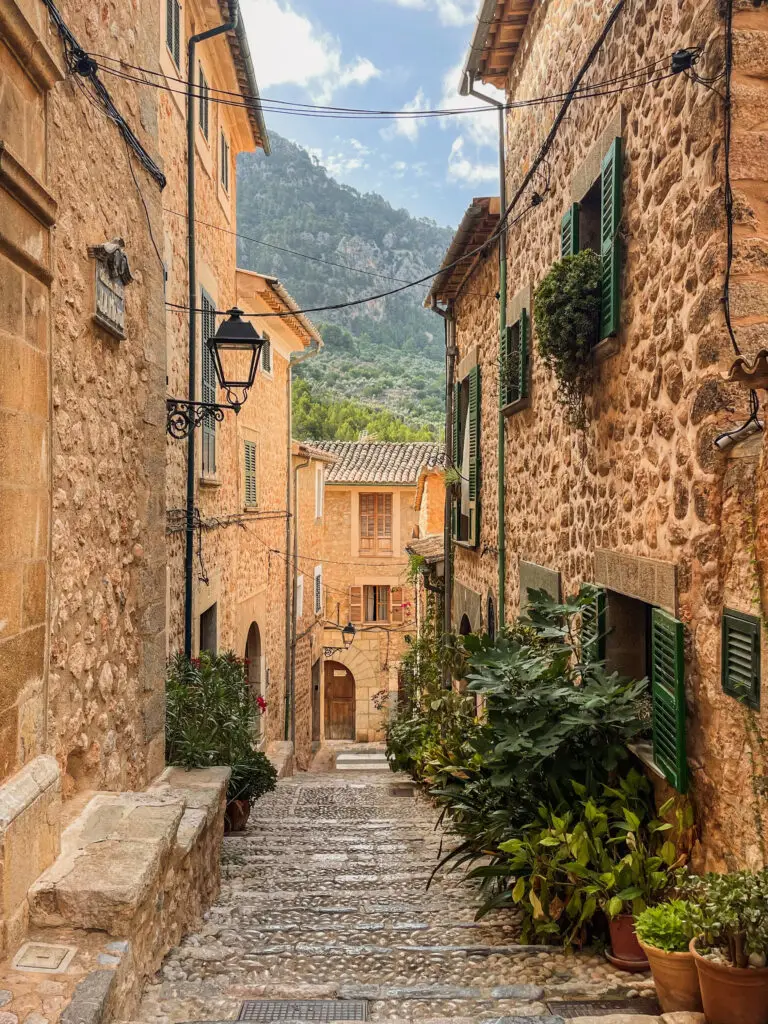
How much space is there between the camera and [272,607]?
1546 cm

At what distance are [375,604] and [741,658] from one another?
72.3 ft

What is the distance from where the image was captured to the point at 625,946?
12.1 ft

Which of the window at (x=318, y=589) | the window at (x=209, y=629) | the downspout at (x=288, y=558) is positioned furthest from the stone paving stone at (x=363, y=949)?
the window at (x=318, y=589)

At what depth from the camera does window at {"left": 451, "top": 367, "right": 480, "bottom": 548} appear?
985 centimetres

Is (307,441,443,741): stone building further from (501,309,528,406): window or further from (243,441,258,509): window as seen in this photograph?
(501,309,528,406): window

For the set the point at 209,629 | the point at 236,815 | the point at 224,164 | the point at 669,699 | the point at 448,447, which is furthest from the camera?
the point at 448,447

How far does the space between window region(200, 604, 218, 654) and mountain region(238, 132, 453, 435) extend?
39341 millimetres

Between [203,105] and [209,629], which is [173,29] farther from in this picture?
[209,629]

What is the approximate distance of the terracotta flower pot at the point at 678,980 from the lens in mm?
2979

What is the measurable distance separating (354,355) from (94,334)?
66.0 meters

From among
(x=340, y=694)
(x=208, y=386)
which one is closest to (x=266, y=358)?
(x=208, y=386)

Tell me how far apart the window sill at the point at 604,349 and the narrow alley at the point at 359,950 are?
10.5 feet

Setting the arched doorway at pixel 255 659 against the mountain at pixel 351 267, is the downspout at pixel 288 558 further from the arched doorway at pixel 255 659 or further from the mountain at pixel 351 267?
the mountain at pixel 351 267

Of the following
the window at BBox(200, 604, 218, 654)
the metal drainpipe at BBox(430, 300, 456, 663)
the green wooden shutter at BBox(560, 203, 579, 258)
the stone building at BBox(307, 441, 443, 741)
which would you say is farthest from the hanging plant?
the stone building at BBox(307, 441, 443, 741)
